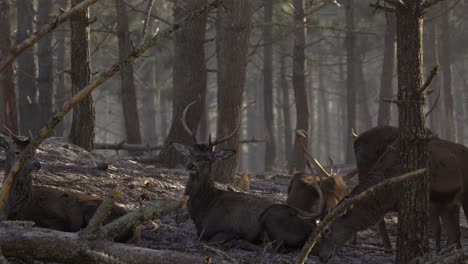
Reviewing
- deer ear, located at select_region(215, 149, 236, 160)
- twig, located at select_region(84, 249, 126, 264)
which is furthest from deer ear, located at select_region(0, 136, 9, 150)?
twig, located at select_region(84, 249, 126, 264)

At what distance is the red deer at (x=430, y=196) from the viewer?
8.28 metres

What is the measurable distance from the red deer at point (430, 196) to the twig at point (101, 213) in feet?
11.4

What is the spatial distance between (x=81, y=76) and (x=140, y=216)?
7441 millimetres

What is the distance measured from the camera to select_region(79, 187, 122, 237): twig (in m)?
5.07

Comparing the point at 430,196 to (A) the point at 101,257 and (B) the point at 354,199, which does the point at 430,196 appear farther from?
(A) the point at 101,257

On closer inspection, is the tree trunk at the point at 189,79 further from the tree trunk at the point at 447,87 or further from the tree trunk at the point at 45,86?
the tree trunk at the point at 447,87

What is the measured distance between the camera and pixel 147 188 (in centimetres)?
1100

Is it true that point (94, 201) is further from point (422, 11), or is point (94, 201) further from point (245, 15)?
point (245, 15)

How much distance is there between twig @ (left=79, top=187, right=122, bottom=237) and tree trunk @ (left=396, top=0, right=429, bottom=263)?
2.56m

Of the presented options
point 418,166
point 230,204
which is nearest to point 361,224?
point 230,204

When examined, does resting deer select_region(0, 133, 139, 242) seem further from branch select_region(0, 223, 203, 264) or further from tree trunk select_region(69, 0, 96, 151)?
tree trunk select_region(69, 0, 96, 151)

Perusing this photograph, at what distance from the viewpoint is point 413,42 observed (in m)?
6.21

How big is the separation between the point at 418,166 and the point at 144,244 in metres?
3.11

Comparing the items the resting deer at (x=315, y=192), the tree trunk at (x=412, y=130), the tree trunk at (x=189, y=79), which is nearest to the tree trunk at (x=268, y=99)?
the tree trunk at (x=189, y=79)
